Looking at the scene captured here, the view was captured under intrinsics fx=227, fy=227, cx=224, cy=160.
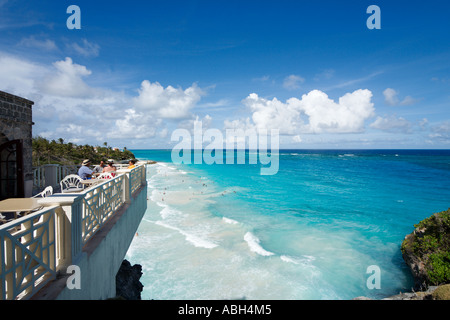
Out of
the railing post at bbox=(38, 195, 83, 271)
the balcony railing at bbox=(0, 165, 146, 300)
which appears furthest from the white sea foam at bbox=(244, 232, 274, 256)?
the railing post at bbox=(38, 195, 83, 271)

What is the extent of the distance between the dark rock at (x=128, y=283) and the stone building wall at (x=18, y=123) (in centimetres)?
481

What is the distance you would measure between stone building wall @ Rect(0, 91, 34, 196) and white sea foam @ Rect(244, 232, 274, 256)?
43.1ft

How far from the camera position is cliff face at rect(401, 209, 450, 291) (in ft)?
35.0

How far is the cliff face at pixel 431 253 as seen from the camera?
10656mm

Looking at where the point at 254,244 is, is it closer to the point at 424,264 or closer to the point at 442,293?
A: the point at 424,264

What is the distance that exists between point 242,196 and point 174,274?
21.1 metres

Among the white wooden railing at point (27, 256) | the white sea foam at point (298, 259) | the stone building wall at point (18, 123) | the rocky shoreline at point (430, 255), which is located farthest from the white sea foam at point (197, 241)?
the white wooden railing at point (27, 256)

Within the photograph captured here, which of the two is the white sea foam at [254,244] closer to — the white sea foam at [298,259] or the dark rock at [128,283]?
the white sea foam at [298,259]

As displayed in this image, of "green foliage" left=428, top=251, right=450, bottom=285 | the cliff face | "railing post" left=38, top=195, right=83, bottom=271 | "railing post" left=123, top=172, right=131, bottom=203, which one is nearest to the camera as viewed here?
"railing post" left=38, top=195, right=83, bottom=271

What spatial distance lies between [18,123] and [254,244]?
1501 centimetres

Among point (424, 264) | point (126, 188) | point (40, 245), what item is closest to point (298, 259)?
point (424, 264)

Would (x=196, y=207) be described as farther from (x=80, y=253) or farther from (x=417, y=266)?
(x=80, y=253)

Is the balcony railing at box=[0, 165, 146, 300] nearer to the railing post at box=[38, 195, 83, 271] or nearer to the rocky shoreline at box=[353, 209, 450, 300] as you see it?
the railing post at box=[38, 195, 83, 271]
